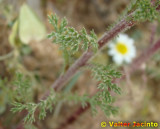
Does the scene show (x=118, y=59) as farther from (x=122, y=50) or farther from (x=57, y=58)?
(x=57, y=58)

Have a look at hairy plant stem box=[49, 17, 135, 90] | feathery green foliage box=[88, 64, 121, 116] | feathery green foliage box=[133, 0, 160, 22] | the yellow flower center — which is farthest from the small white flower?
feathery green foliage box=[133, 0, 160, 22]

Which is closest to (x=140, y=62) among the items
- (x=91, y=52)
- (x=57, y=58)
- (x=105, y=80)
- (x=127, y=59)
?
(x=127, y=59)

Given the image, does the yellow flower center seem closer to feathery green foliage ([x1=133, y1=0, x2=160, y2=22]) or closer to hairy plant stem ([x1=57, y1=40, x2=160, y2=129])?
hairy plant stem ([x1=57, y1=40, x2=160, y2=129])

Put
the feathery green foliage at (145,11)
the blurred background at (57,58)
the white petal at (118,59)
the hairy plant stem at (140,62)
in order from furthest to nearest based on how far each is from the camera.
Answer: the white petal at (118,59) → the hairy plant stem at (140,62) → the blurred background at (57,58) → the feathery green foliage at (145,11)

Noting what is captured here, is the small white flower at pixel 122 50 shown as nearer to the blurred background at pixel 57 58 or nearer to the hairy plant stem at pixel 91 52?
the blurred background at pixel 57 58

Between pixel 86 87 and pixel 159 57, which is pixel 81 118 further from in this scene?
pixel 159 57

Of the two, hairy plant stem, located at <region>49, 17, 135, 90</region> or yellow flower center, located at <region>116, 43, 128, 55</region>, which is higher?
yellow flower center, located at <region>116, 43, 128, 55</region>

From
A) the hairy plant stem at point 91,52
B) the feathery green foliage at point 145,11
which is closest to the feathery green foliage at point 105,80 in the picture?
the hairy plant stem at point 91,52
